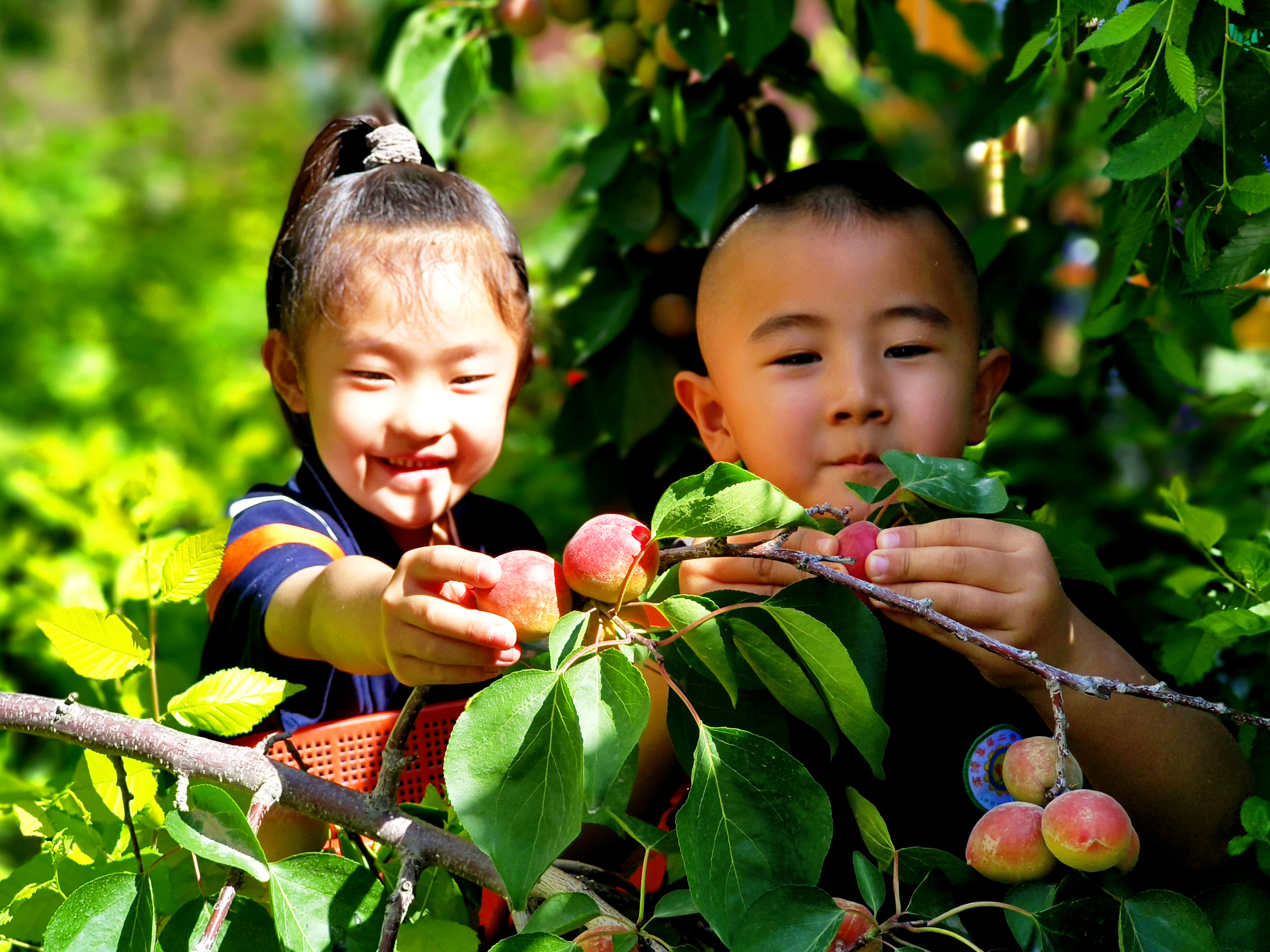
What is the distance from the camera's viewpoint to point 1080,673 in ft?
3.34

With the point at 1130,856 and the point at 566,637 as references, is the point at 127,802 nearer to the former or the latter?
the point at 566,637

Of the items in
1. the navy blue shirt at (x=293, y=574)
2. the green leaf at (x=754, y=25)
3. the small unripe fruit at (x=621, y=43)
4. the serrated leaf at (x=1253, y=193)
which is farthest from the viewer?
the small unripe fruit at (x=621, y=43)

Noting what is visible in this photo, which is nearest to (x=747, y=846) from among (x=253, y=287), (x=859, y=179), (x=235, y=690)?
(x=235, y=690)

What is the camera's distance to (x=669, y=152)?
5.93 ft

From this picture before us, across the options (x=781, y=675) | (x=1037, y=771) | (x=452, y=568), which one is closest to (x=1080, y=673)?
(x=1037, y=771)

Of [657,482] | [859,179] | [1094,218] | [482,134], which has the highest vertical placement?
[482,134]

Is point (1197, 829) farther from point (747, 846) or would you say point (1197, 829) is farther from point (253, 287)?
point (253, 287)

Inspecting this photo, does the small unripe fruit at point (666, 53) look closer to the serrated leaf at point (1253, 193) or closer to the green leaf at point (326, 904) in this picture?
the serrated leaf at point (1253, 193)

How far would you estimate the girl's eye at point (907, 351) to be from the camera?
46.7 inches

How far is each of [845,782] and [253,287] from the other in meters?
2.80

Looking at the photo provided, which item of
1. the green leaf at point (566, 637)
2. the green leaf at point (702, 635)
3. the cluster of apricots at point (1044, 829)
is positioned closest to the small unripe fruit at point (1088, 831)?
the cluster of apricots at point (1044, 829)

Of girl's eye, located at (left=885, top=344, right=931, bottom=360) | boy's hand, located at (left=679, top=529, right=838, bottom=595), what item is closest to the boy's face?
girl's eye, located at (left=885, top=344, right=931, bottom=360)

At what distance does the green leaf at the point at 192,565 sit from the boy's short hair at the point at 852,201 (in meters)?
0.64

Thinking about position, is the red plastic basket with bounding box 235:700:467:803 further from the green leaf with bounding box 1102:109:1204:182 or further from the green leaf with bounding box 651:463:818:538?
the green leaf with bounding box 1102:109:1204:182
